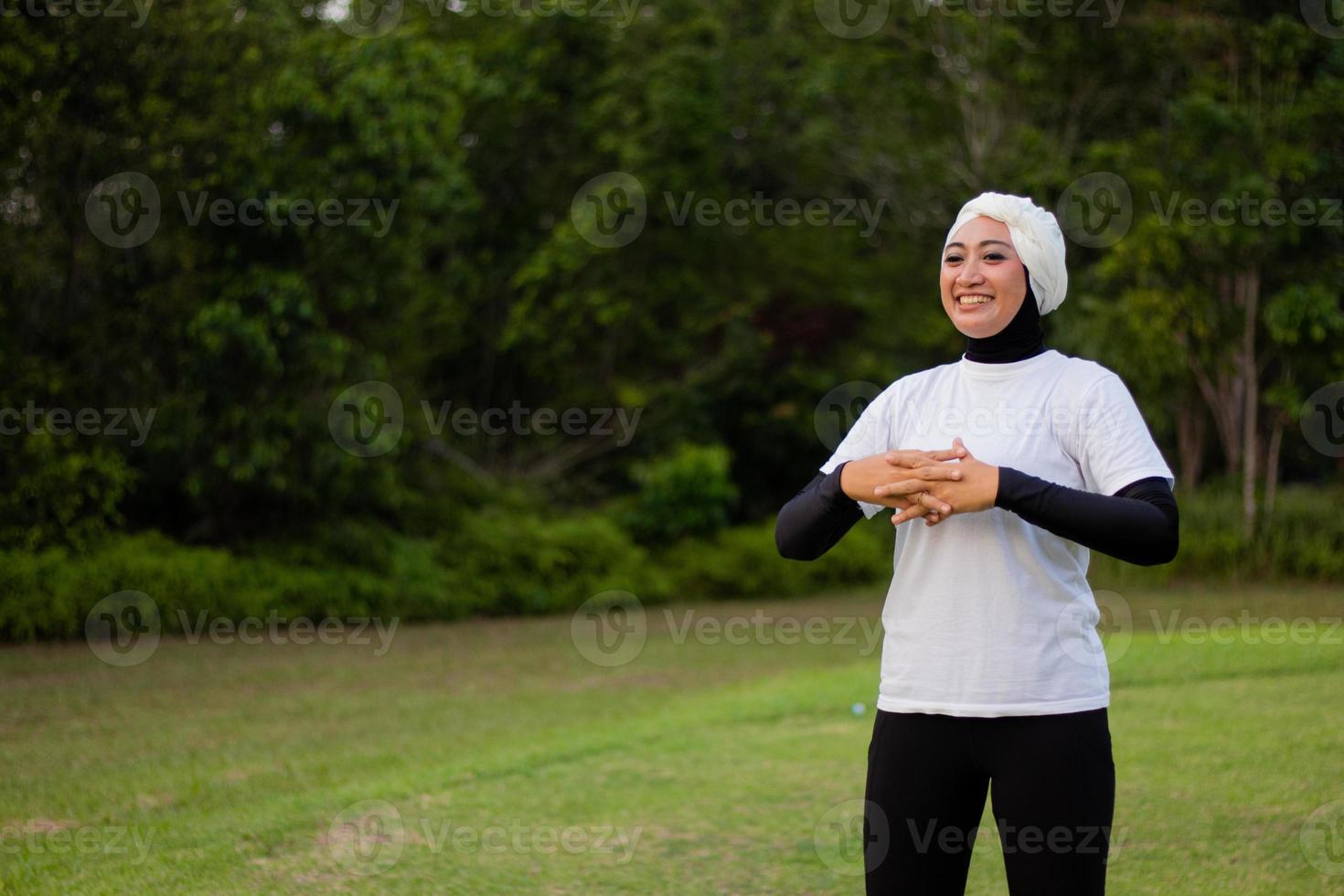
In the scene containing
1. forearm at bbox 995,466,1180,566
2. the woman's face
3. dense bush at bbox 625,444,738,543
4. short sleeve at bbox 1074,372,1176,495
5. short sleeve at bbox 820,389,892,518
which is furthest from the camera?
dense bush at bbox 625,444,738,543

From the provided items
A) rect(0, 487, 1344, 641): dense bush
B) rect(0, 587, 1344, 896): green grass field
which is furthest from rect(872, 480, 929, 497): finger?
rect(0, 487, 1344, 641): dense bush

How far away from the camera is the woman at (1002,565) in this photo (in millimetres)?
2379

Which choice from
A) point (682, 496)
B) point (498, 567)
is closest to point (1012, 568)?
point (498, 567)

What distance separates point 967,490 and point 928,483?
7cm

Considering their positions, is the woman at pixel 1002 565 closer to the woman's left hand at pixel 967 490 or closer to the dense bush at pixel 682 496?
the woman's left hand at pixel 967 490

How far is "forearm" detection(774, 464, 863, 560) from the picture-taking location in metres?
2.59

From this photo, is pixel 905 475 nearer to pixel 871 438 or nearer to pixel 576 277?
pixel 871 438

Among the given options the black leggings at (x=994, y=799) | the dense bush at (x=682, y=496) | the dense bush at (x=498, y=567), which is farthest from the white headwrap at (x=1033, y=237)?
the dense bush at (x=682, y=496)

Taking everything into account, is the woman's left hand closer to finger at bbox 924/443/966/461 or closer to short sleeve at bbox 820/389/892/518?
finger at bbox 924/443/966/461

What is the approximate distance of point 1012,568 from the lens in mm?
2467

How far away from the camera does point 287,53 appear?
555 inches

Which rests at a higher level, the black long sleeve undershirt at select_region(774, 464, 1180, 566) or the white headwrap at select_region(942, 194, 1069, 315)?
the white headwrap at select_region(942, 194, 1069, 315)

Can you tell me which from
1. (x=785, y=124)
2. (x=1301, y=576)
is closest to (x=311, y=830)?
(x=1301, y=576)

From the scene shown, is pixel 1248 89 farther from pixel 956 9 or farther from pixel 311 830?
pixel 311 830
